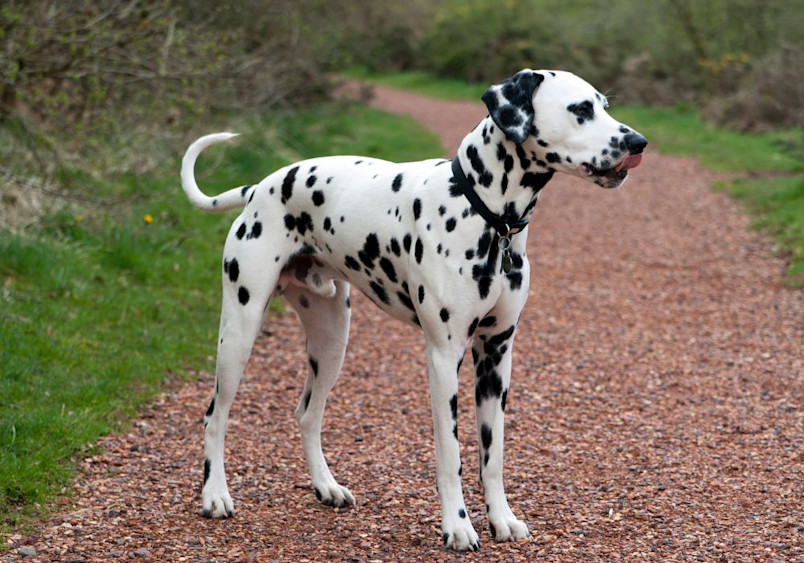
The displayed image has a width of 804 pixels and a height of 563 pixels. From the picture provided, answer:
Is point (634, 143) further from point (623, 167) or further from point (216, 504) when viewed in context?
point (216, 504)

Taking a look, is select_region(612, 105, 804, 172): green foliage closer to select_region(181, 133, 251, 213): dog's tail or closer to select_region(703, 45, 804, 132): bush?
select_region(703, 45, 804, 132): bush

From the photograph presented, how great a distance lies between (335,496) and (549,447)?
1.34 meters

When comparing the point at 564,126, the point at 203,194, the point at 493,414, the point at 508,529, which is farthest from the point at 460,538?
the point at 203,194

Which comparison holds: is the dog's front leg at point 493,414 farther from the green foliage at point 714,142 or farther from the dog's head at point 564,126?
the green foliage at point 714,142

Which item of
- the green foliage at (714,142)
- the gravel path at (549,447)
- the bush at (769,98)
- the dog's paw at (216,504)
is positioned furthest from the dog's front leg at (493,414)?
the bush at (769,98)

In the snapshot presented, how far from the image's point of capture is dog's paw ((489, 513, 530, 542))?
164 inches

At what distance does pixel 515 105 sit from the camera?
152 inches

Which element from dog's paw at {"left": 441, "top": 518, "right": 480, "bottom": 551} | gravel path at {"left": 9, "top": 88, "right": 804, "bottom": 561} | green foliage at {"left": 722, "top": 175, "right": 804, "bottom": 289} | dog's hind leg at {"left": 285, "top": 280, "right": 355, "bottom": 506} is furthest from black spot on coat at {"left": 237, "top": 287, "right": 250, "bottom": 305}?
green foliage at {"left": 722, "top": 175, "right": 804, "bottom": 289}

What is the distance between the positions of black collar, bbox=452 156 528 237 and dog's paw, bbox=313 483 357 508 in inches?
57.7

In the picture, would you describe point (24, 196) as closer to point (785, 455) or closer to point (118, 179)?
point (118, 179)

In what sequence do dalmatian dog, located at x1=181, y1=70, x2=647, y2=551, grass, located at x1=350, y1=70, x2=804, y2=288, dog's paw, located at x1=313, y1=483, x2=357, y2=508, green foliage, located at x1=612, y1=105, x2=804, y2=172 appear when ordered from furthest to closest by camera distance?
1. green foliage, located at x1=612, y1=105, x2=804, y2=172
2. grass, located at x1=350, y1=70, x2=804, y2=288
3. dog's paw, located at x1=313, y1=483, x2=357, y2=508
4. dalmatian dog, located at x1=181, y1=70, x2=647, y2=551

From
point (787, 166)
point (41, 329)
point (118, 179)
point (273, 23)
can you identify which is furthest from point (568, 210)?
point (41, 329)

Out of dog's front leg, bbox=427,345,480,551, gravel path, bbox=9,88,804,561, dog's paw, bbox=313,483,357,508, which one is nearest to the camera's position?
dog's front leg, bbox=427,345,480,551

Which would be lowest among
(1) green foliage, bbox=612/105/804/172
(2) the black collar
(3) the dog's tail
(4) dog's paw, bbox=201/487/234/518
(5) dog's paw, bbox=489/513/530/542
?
(1) green foliage, bbox=612/105/804/172
